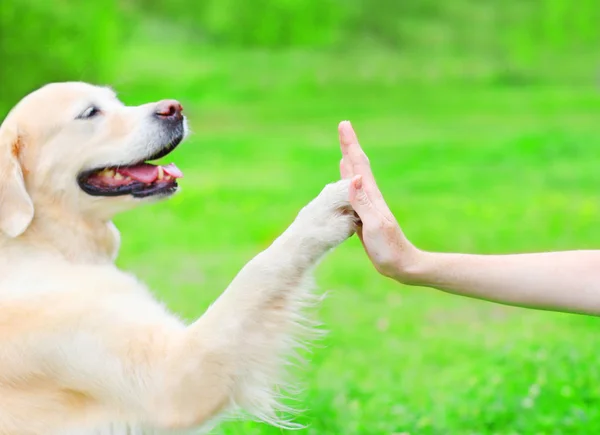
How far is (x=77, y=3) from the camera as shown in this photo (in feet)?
71.8

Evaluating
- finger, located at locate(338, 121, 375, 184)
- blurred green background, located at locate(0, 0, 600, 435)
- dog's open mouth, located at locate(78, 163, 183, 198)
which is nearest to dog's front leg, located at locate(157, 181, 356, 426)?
finger, located at locate(338, 121, 375, 184)

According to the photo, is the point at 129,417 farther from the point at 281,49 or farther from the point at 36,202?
the point at 281,49

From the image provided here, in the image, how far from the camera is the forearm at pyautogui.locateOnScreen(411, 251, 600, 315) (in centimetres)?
340

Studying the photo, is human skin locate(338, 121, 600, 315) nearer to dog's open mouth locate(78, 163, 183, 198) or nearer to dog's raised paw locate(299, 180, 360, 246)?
dog's raised paw locate(299, 180, 360, 246)

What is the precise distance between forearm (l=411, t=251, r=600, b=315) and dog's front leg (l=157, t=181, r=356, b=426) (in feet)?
1.10

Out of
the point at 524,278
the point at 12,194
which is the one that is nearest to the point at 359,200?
the point at 524,278

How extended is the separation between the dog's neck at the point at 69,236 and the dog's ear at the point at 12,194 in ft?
0.30

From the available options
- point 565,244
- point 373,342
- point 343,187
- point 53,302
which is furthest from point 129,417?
point 565,244

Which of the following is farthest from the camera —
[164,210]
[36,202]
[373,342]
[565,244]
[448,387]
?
[164,210]

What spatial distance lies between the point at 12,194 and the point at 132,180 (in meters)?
0.46

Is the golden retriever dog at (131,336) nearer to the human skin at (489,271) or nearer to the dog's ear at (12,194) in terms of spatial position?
the dog's ear at (12,194)

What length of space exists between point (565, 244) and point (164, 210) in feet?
18.0

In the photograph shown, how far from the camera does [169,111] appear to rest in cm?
388

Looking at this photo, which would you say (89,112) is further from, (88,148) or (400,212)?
(400,212)
